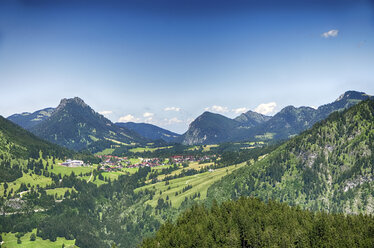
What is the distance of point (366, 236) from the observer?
89.7 metres

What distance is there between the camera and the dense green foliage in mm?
86062

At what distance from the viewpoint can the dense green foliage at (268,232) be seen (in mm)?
86062

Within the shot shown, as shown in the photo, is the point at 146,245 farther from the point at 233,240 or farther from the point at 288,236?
the point at 288,236

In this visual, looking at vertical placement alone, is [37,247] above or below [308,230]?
below

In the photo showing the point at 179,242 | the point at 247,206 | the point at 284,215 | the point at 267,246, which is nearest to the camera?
the point at 267,246

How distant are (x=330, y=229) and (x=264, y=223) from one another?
79.6ft

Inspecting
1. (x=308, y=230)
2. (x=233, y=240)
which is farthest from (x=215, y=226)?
(x=308, y=230)

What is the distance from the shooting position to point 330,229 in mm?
87438

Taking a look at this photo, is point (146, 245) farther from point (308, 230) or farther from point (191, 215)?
point (308, 230)

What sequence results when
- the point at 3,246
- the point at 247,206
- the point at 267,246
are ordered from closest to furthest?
the point at 267,246
the point at 247,206
the point at 3,246

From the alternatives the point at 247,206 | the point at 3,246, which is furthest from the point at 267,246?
the point at 3,246

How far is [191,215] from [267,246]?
154ft

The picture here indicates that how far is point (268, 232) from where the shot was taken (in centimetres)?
8994

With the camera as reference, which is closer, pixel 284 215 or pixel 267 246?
pixel 267 246
